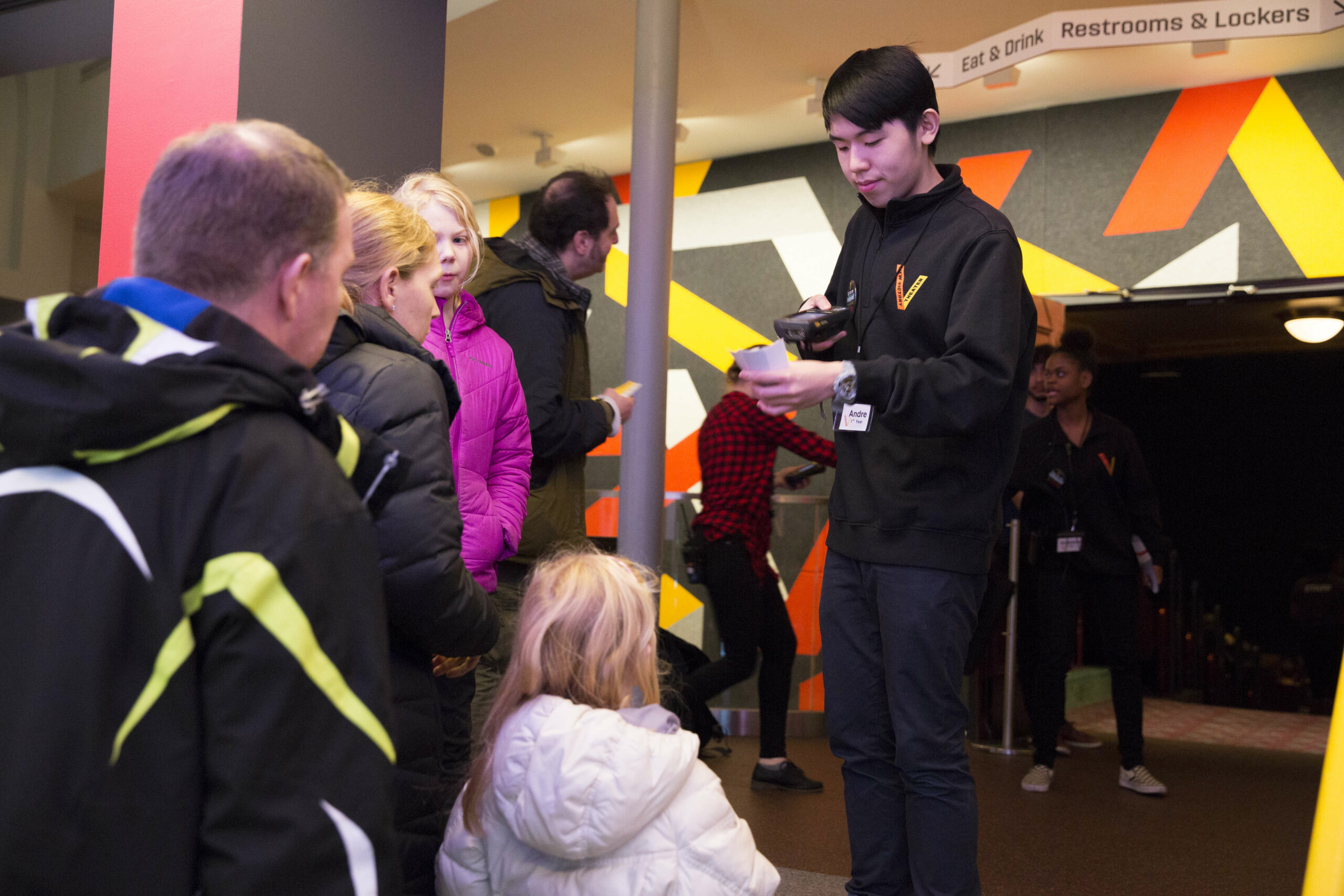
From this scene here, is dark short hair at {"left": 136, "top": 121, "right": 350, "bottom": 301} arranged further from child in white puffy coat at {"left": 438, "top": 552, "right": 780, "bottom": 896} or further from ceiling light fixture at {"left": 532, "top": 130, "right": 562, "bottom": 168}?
ceiling light fixture at {"left": 532, "top": 130, "right": 562, "bottom": 168}

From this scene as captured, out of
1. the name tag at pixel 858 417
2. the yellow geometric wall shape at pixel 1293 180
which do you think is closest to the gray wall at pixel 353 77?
the name tag at pixel 858 417

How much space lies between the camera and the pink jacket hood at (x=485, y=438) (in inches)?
80.4

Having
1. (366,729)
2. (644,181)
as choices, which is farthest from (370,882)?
(644,181)

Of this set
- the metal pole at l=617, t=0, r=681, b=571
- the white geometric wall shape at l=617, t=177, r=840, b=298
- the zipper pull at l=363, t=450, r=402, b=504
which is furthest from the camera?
the white geometric wall shape at l=617, t=177, r=840, b=298

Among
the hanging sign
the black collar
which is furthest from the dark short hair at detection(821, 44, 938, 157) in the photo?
the hanging sign

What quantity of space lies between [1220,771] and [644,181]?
3.65 metres

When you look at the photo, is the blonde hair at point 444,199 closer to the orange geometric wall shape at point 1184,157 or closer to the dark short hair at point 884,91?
the dark short hair at point 884,91

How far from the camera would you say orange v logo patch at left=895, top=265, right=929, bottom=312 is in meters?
1.89

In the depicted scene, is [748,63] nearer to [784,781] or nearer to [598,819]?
[784,781]

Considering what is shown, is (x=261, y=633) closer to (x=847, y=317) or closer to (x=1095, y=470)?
(x=847, y=317)

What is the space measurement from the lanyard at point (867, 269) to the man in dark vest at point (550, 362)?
0.76 meters

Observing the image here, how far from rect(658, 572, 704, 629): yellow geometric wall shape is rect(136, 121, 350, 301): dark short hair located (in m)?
3.65

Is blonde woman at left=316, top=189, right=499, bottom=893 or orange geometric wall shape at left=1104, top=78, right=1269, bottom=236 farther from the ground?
orange geometric wall shape at left=1104, top=78, right=1269, bottom=236

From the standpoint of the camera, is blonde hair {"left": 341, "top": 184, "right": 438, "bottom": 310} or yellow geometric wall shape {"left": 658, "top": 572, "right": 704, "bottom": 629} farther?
yellow geometric wall shape {"left": 658, "top": 572, "right": 704, "bottom": 629}
